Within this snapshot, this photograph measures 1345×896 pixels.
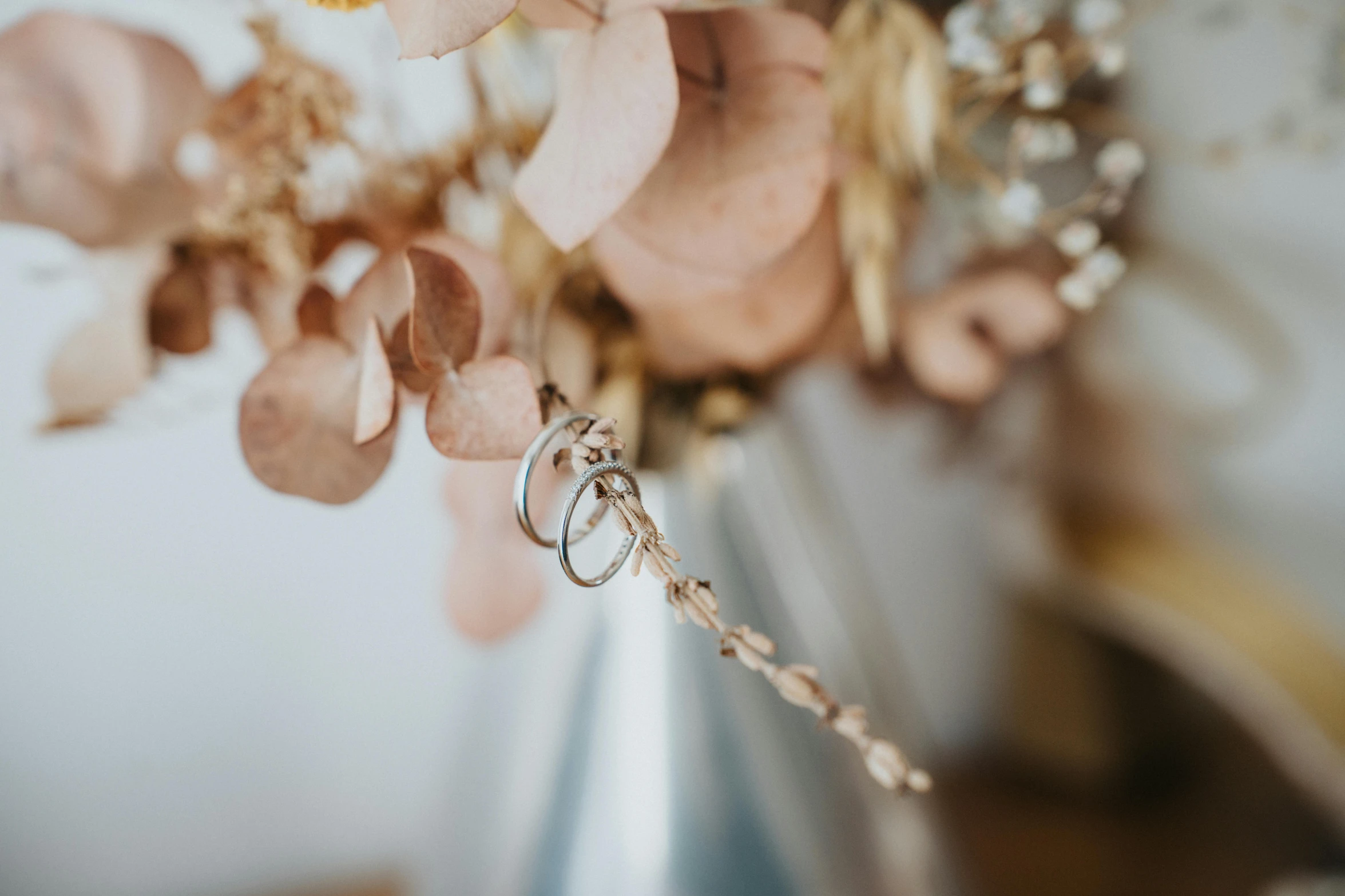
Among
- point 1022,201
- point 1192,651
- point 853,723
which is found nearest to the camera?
point 853,723

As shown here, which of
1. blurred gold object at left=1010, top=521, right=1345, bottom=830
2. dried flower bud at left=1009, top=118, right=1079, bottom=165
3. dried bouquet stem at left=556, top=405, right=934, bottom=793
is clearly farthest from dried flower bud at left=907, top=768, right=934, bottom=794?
blurred gold object at left=1010, top=521, right=1345, bottom=830

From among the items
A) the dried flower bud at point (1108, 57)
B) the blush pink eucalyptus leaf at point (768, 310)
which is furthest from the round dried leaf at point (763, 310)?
the dried flower bud at point (1108, 57)

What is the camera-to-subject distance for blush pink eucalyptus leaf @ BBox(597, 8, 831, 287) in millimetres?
A: 204

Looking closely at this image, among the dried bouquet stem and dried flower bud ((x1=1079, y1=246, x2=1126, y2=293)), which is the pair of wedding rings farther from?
dried flower bud ((x1=1079, y1=246, x2=1126, y2=293))

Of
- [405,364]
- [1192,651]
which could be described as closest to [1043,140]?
[405,364]

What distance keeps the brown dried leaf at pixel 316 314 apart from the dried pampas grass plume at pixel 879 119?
0.18 metres

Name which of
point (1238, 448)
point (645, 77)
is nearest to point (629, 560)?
point (645, 77)

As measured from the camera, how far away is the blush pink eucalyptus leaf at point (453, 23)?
0.16 m

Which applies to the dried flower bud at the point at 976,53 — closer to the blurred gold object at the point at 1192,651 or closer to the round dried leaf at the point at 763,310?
the round dried leaf at the point at 763,310

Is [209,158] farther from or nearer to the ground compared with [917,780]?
farther from the ground

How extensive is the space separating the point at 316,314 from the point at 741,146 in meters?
0.13

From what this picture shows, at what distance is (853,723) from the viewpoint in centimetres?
15

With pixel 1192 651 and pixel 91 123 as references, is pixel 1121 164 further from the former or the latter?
pixel 1192 651

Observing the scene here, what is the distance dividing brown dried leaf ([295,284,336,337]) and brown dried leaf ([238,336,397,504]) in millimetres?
16
